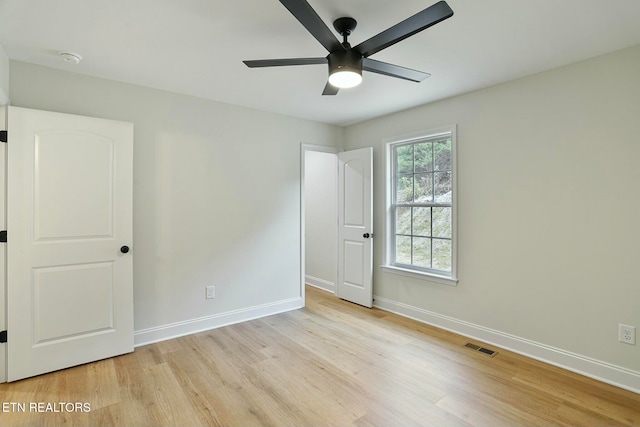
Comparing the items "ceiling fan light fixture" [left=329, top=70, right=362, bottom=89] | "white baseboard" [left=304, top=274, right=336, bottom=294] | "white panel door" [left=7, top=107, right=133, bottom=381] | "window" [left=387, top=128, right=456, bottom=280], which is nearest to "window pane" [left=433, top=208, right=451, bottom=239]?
"window" [left=387, top=128, right=456, bottom=280]

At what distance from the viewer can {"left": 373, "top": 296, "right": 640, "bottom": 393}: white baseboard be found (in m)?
2.37

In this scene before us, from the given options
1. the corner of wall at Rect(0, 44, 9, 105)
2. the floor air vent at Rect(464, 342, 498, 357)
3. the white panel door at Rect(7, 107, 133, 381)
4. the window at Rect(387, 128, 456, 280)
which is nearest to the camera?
the corner of wall at Rect(0, 44, 9, 105)

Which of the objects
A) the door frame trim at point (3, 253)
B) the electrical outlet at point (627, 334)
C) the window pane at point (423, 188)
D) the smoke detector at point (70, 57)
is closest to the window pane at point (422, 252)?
the window pane at point (423, 188)

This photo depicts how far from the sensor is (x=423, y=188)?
375 cm

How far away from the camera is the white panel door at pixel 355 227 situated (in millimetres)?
4117

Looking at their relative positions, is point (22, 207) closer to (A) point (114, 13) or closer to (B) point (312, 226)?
(A) point (114, 13)

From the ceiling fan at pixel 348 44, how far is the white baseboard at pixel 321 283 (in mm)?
3293

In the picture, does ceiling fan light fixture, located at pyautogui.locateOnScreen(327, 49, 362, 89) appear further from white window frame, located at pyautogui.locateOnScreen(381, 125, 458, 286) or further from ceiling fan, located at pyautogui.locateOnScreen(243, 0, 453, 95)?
white window frame, located at pyautogui.locateOnScreen(381, 125, 458, 286)

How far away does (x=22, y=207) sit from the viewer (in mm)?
2441

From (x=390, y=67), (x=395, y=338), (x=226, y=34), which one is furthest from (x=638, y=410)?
(x=226, y=34)

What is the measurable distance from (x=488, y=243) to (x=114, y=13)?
3438mm

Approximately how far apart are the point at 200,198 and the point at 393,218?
7.54 ft

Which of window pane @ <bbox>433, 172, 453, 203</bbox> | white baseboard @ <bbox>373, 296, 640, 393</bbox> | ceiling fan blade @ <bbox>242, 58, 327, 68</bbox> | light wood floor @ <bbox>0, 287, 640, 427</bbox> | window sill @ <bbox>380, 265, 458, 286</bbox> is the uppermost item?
ceiling fan blade @ <bbox>242, 58, 327, 68</bbox>

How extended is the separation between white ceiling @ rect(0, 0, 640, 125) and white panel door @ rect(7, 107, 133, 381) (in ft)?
1.94
